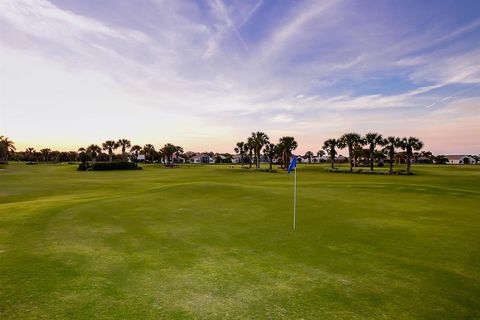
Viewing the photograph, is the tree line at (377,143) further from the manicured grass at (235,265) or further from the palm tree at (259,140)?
the manicured grass at (235,265)

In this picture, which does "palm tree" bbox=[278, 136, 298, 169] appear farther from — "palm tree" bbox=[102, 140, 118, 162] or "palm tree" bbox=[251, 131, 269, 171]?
"palm tree" bbox=[102, 140, 118, 162]

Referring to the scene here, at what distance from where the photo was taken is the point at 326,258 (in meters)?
12.2

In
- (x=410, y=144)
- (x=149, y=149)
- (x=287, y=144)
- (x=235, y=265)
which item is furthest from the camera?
(x=149, y=149)

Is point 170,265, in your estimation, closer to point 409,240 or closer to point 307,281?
point 307,281

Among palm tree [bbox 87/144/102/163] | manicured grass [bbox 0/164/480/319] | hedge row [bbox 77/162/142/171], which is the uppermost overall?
palm tree [bbox 87/144/102/163]

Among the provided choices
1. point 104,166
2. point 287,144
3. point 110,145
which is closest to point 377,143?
point 287,144

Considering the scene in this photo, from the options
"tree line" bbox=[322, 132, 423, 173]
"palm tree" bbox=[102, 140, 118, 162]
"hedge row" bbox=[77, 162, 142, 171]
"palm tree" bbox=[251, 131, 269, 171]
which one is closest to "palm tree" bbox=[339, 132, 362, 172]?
"tree line" bbox=[322, 132, 423, 173]

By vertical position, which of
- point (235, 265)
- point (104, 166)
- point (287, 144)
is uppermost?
point (287, 144)

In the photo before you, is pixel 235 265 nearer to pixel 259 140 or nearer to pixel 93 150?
pixel 259 140

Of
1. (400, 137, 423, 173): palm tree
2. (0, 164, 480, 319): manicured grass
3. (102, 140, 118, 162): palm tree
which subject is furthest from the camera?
(102, 140, 118, 162): palm tree

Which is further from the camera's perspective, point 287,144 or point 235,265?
point 287,144

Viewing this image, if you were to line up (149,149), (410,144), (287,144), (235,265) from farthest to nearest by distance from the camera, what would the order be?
1. (149,149)
2. (287,144)
3. (410,144)
4. (235,265)

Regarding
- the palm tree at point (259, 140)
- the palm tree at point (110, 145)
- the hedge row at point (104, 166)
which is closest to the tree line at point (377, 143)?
the palm tree at point (259, 140)

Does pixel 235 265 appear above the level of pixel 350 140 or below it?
below
